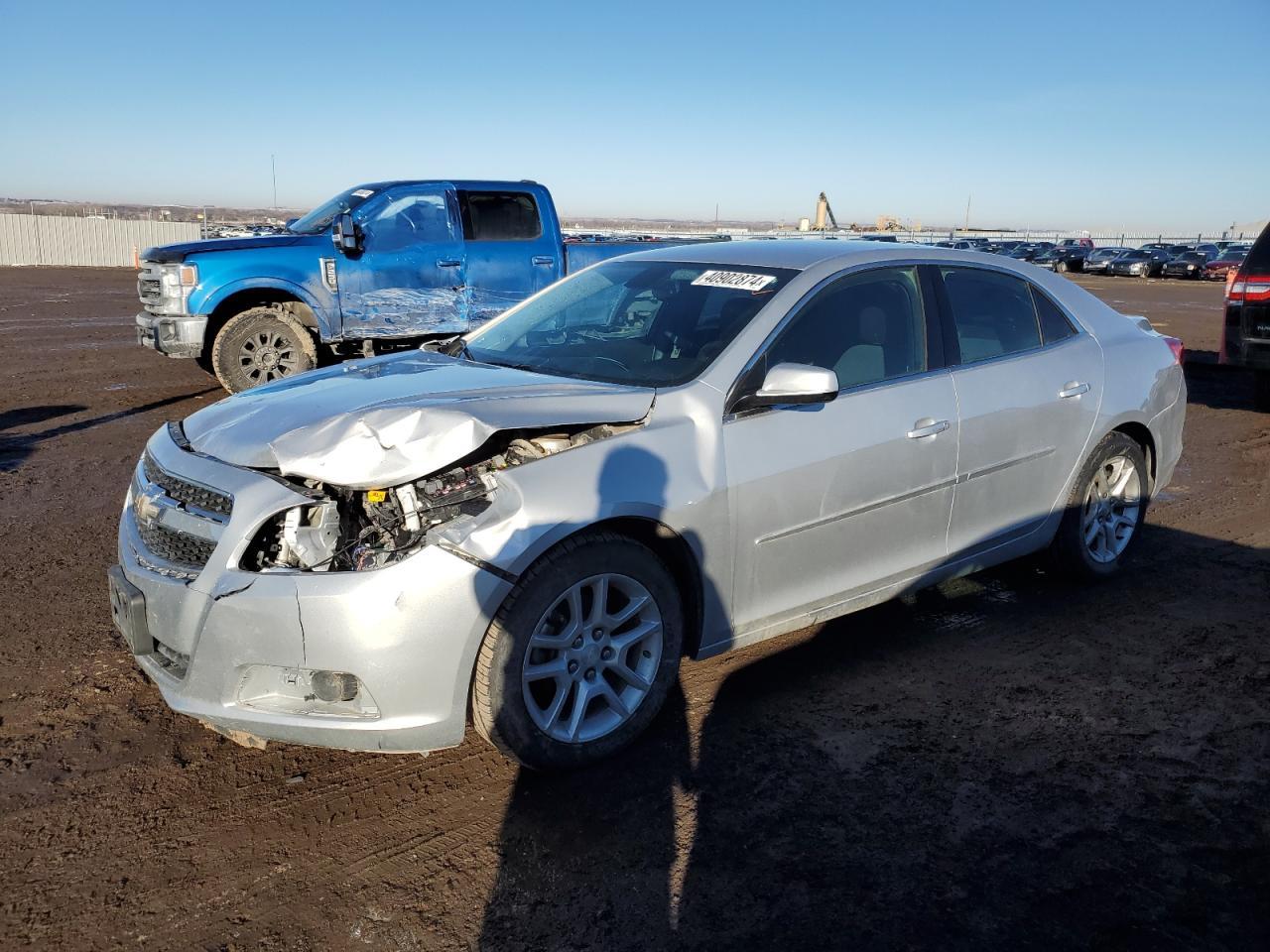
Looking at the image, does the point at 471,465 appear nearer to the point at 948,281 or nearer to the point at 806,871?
the point at 806,871

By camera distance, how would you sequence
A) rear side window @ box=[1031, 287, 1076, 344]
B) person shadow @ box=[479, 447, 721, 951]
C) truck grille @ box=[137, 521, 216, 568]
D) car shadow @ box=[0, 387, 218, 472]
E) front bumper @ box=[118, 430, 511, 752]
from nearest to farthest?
person shadow @ box=[479, 447, 721, 951] → front bumper @ box=[118, 430, 511, 752] → truck grille @ box=[137, 521, 216, 568] → rear side window @ box=[1031, 287, 1076, 344] → car shadow @ box=[0, 387, 218, 472]

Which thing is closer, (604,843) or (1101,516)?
(604,843)

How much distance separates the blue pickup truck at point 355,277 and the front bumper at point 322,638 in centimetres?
714

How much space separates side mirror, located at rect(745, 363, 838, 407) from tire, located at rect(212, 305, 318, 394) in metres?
7.30

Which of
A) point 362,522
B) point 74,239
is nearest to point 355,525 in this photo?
point 362,522

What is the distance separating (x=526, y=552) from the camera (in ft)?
9.95

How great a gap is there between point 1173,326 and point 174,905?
2109cm

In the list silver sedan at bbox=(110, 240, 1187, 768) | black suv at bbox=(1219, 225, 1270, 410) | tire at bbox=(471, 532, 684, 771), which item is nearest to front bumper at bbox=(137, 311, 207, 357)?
silver sedan at bbox=(110, 240, 1187, 768)

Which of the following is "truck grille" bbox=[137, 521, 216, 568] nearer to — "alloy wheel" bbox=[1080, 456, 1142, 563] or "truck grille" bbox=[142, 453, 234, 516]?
"truck grille" bbox=[142, 453, 234, 516]

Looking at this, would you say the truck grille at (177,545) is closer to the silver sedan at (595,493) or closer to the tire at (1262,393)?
the silver sedan at (595,493)

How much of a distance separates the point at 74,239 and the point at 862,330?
130 feet

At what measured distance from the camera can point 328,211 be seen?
10570 millimetres

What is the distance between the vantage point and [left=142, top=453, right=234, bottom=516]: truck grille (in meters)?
3.12

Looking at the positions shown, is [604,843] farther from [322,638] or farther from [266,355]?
[266,355]
